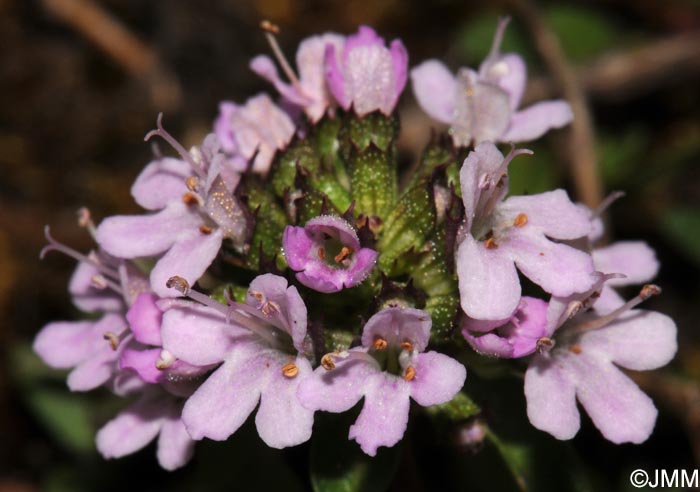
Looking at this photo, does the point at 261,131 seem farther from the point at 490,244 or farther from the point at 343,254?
the point at 490,244

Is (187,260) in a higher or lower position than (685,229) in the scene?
lower

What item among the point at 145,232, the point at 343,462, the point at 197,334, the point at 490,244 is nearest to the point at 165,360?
the point at 197,334

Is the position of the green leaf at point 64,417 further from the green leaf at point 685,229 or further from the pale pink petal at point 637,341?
the green leaf at point 685,229

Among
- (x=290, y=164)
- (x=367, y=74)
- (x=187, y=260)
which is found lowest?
(x=187, y=260)

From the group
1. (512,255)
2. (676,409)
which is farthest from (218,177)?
(676,409)

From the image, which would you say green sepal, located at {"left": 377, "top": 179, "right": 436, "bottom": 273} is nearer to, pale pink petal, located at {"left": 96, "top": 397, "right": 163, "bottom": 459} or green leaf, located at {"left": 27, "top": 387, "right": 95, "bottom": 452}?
pale pink petal, located at {"left": 96, "top": 397, "right": 163, "bottom": 459}

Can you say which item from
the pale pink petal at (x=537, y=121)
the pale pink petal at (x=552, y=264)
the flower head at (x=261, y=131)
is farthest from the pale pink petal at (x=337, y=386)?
the pale pink petal at (x=537, y=121)
